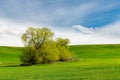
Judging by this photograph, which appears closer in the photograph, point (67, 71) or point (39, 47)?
point (67, 71)

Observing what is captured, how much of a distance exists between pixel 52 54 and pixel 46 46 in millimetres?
2925

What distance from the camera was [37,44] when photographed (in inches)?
3765

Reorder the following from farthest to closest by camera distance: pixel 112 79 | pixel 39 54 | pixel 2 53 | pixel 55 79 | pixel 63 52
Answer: pixel 2 53, pixel 63 52, pixel 39 54, pixel 55 79, pixel 112 79

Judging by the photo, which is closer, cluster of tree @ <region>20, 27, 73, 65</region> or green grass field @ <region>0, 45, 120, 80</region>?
green grass field @ <region>0, 45, 120, 80</region>

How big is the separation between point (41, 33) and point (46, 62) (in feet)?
27.8

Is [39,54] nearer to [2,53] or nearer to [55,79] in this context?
[2,53]

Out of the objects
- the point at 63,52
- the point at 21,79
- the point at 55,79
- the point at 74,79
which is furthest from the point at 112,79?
the point at 63,52

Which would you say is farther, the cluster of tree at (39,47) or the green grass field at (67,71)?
the cluster of tree at (39,47)

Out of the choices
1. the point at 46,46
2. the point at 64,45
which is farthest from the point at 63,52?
the point at 46,46

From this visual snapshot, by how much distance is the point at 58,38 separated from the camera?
367 feet

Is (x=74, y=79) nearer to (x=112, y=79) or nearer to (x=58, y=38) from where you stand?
(x=112, y=79)

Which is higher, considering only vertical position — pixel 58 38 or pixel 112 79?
pixel 58 38

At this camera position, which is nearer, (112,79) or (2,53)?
(112,79)

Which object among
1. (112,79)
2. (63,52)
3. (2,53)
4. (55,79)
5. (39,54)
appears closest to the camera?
(112,79)
